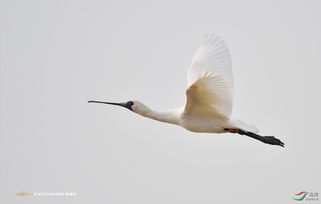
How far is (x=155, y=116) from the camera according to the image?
1719 cm

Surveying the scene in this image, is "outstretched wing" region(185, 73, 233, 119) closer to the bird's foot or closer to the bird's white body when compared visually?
the bird's white body

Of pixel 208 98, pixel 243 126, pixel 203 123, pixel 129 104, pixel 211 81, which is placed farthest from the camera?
pixel 129 104

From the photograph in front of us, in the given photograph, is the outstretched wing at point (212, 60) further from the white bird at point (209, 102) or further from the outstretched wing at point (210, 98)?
the outstretched wing at point (210, 98)

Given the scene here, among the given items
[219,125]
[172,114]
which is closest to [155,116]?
[172,114]

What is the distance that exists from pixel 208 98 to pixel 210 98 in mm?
45

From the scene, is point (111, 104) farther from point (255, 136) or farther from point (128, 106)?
point (255, 136)

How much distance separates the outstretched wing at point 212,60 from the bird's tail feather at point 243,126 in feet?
3.04

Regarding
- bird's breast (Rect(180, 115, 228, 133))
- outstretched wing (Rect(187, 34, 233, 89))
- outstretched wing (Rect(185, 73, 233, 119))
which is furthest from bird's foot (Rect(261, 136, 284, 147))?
outstretched wing (Rect(187, 34, 233, 89))

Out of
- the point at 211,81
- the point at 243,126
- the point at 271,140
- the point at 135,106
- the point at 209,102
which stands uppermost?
the point at 211,81

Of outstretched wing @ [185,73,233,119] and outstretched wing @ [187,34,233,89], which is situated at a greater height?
outstretched wing @ [187,34,233,89]

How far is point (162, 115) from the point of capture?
55.9 ft

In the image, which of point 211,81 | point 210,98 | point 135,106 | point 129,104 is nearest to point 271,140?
point 210,98

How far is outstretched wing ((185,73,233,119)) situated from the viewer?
15.3 meters

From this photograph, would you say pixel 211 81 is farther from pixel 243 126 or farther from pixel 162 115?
pixel 162 115
